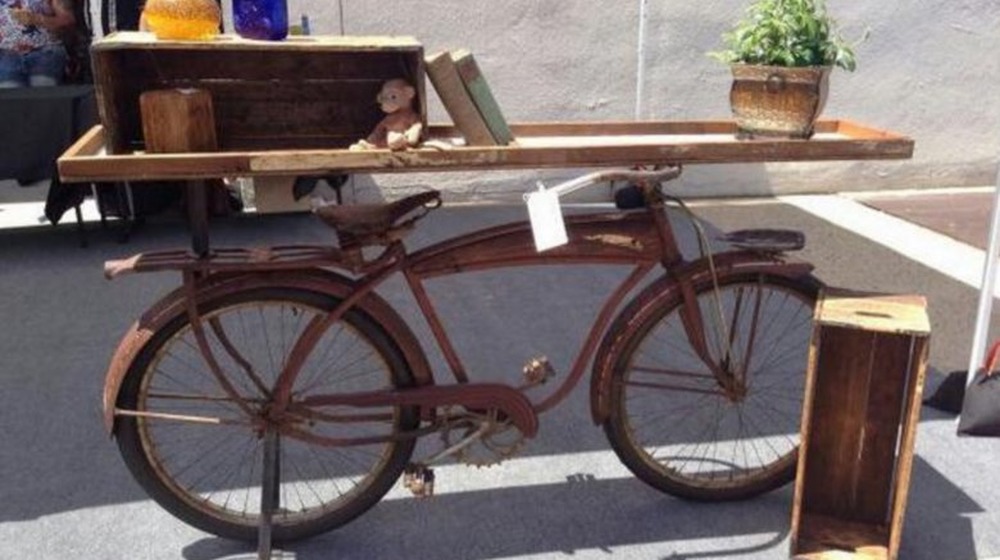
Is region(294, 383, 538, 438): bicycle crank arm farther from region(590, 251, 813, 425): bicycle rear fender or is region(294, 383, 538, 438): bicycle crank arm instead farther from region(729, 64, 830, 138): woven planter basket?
region(729, 64, 830, 138): woven planter basket

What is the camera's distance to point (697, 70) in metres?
6.96

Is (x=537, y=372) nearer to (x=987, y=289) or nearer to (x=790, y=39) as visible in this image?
(x=790, y=39)

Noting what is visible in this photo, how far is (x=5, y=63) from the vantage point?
622 cm

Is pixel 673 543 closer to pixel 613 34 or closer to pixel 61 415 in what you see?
pixel 61 415

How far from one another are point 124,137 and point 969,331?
3925 millimetres

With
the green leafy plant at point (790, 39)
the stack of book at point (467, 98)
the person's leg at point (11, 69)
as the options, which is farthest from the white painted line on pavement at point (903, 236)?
the person's leg at point (11, 69)

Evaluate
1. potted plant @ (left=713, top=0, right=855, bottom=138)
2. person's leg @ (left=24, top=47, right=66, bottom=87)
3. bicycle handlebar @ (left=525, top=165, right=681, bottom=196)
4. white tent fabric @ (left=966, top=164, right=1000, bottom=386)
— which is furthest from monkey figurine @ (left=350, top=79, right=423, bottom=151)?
person's leg @ (left=24, top=47, right=66, bottom=87)

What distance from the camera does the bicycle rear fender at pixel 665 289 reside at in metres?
2.77

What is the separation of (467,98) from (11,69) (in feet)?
16.4

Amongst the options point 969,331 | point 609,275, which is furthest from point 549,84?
point 969,331

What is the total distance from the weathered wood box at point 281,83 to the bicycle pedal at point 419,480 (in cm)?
98

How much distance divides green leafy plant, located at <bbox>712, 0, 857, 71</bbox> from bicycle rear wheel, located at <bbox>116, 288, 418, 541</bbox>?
134 centimetres

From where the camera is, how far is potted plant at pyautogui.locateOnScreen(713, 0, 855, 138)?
2.59 metres

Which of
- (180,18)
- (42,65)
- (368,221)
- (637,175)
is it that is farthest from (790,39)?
(42,65)
